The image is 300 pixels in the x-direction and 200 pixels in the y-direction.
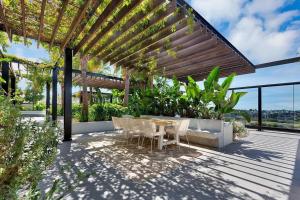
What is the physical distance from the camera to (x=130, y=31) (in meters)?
5.10

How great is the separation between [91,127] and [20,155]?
725 cm

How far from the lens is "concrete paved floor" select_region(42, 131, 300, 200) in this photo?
2781 mm

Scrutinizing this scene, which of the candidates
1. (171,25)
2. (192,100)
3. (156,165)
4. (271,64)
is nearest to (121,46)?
(171,25)

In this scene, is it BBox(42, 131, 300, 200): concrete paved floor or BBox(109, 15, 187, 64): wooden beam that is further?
BBox(109, 15, 187, 64): wooden beam

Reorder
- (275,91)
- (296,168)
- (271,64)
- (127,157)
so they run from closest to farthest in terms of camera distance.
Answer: (296,168), (127,157), (271,64), (275,91)

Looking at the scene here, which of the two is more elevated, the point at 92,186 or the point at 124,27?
the point at 124,27

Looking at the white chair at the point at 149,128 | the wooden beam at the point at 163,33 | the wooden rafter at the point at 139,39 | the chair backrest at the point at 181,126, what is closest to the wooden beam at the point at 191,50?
the wooden beam at the point at 163,33

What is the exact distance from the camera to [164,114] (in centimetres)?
821

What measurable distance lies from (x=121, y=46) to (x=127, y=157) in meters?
3.44

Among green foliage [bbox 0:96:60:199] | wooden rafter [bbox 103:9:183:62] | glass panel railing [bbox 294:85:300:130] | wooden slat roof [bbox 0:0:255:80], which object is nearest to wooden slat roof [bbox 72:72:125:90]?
wooden slat roof [bbox 0:0:255:80]

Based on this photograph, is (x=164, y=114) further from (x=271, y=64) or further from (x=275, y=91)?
(x=275, y=91)

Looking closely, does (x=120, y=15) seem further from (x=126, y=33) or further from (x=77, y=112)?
(x=77, y=112)

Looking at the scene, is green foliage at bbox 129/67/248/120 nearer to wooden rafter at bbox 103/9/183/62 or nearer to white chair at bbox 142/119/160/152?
wooden rafter at bbox 103/9/183/62

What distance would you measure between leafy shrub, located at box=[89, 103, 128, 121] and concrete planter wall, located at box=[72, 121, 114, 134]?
33 centimetres
